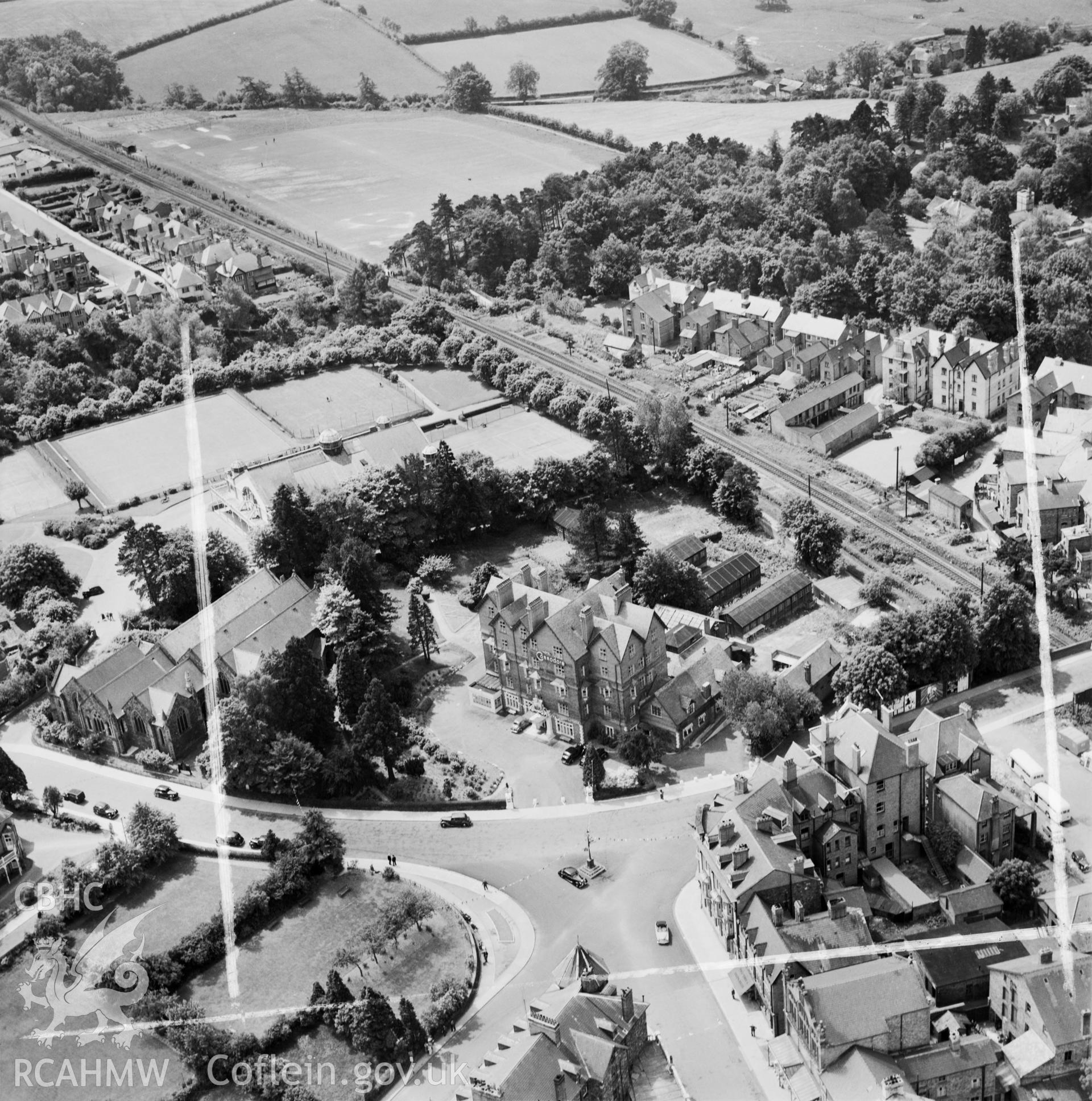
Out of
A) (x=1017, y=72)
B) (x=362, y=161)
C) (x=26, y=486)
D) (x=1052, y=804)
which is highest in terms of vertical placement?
(x=1017, y=72)

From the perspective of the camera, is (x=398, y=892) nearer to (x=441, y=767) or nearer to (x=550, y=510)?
(x=441, y=767)

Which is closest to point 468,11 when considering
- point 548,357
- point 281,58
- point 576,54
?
point 576,54

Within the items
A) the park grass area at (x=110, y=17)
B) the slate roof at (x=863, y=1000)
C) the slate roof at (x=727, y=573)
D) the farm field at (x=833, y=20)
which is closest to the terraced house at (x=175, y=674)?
the slate roof at (x=727, y=573)

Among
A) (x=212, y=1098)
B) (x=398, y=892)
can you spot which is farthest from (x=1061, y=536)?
(x=212, y=1098)

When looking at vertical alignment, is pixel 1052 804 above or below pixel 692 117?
below

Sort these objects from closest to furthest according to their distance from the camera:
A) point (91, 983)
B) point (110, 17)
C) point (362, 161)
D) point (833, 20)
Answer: point (91, 983), point (362, 161), point (833, 20), point (110, 17)

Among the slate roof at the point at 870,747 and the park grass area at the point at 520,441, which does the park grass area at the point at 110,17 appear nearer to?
the park grass area at the point at 520,441

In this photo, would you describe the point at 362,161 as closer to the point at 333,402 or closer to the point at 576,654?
the point at 333,402
